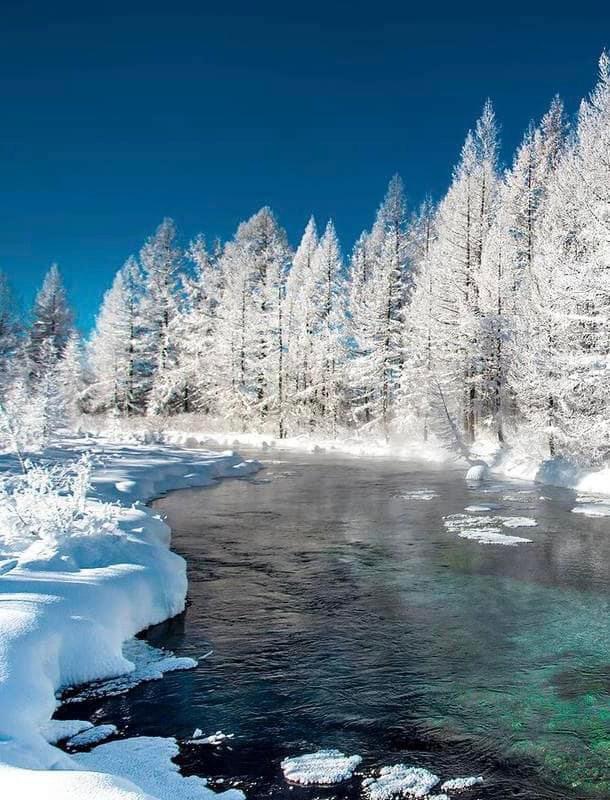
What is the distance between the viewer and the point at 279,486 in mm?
19922

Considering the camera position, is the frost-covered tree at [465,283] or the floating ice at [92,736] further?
the frost-covered tree at [465,283]

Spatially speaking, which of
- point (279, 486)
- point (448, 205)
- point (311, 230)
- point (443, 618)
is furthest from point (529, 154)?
point (443, 618)

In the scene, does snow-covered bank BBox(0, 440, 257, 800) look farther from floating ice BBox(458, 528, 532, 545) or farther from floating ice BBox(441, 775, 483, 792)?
floating ice BBox(458, 528, 532, 545)

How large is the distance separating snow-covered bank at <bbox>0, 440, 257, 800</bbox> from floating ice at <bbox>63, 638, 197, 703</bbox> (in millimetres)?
122

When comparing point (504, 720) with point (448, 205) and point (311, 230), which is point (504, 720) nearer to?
point (448, 205)

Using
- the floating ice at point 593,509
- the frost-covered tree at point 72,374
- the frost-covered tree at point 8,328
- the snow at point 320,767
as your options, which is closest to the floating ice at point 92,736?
the snow at point 320,767

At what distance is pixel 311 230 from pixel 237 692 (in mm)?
47542

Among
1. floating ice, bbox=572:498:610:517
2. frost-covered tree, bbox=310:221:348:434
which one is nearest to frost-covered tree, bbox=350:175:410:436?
frost-covered tree, bbox=310:221:348:434

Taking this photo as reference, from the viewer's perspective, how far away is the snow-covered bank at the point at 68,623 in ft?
11.4

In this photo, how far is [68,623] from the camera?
6.34 m

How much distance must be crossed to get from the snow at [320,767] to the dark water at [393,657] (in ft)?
0.28

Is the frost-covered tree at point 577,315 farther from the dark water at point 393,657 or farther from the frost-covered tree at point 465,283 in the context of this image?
the dark water at point 393,657

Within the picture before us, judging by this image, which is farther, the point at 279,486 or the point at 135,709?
the point at 279,486

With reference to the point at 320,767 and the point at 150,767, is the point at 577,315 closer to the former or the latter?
the point at 320,767
